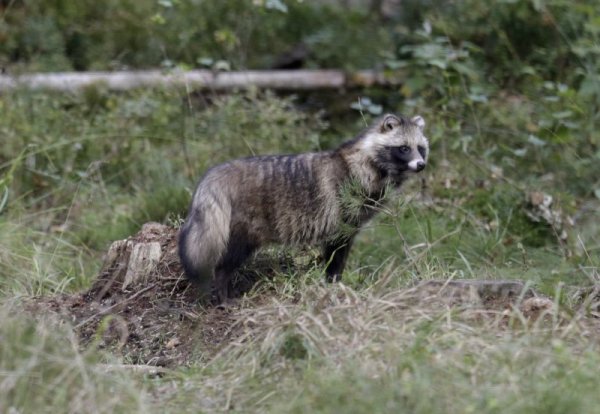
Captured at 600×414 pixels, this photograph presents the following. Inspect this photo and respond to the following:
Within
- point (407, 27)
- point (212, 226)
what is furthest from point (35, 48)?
point (212, 226)

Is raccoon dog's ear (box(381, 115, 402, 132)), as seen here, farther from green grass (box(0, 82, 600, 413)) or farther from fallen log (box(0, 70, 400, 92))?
fallen log (box(0, 70, 400, 92))

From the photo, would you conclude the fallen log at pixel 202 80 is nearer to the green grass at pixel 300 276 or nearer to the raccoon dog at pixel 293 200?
the green grass at pixel 300 276

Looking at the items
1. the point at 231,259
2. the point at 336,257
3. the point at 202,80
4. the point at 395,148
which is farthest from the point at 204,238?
the point at 202,80

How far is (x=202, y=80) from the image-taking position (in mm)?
10438

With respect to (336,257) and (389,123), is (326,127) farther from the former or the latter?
(336,257)

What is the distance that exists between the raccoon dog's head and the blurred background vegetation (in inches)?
11.9

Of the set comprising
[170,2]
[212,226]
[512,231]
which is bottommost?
[512,231]

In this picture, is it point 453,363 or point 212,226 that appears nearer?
point 453,363

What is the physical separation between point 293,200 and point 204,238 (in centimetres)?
69

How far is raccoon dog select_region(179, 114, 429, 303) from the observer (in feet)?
20.9

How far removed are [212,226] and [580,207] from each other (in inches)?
138

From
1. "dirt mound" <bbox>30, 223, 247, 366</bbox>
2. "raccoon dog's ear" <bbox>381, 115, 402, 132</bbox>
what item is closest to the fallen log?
"raccoon dog's ear" <bbox>381, 115, 402, 132</bbox>

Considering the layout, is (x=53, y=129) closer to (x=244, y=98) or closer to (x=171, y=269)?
(x=244, y=98)

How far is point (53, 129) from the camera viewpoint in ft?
31.2
